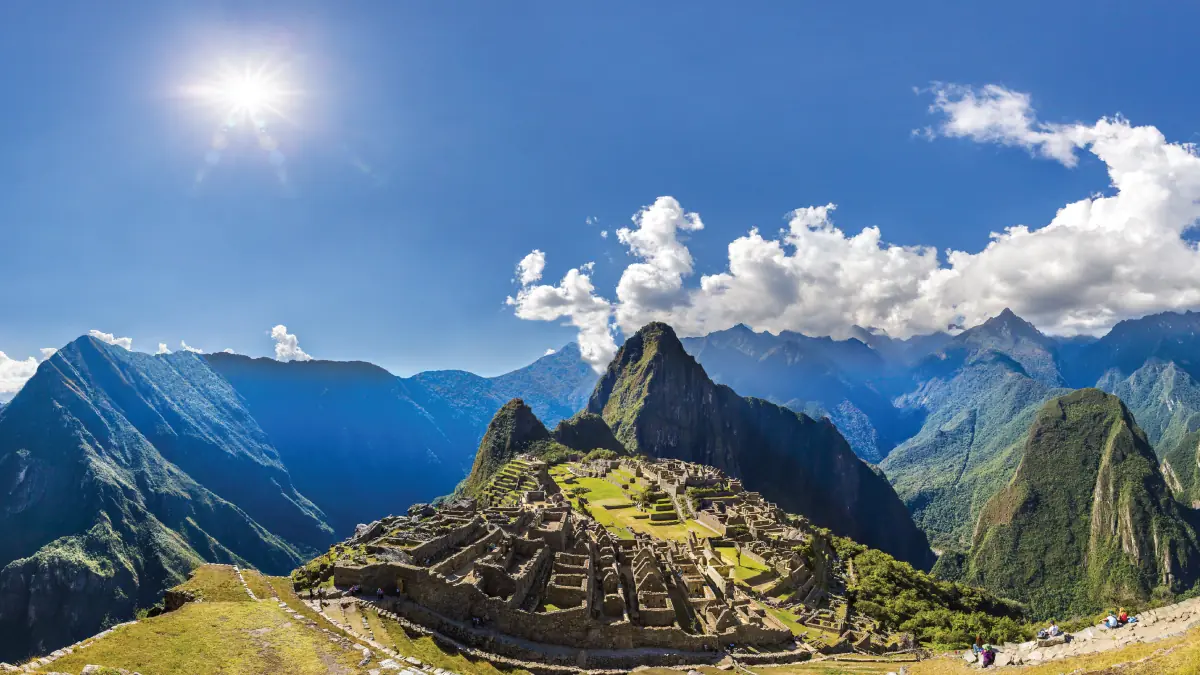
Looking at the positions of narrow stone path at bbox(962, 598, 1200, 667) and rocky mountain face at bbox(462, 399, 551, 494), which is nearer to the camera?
narrow stone path at bbox(962, 598, 1200, 667)

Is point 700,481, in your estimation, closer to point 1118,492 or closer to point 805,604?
point 805,604

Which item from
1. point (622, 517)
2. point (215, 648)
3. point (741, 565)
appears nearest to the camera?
point (215, 648)

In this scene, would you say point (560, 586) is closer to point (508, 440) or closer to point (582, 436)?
point (508, 440)

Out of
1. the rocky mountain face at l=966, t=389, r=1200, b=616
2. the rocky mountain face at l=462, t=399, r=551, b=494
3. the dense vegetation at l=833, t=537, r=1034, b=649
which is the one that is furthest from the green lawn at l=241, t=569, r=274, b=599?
the rocky mountain face at l=966, t=389, r=1200, b=616

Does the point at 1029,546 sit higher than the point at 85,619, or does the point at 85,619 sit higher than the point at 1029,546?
the point at 85,619

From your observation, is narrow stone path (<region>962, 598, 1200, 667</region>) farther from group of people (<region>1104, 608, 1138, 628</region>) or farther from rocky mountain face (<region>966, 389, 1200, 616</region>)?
rocky mountain face (<region>966, 389, 1200, 616</region>)

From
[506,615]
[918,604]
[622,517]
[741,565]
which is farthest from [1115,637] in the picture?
[622,517]

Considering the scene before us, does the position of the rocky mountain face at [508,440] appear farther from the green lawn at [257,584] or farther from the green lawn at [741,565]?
the green lawn at [257,584]

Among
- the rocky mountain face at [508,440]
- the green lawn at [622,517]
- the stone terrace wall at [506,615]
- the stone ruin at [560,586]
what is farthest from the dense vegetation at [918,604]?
the rocky mountain face at [508,440]

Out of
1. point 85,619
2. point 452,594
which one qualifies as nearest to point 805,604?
point 452,594

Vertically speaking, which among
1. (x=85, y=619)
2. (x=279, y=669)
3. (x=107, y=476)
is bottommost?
(x=85, y=619)

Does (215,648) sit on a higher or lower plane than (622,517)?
higher
